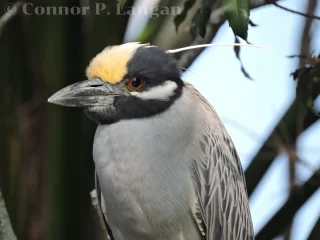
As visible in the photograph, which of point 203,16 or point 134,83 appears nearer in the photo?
point 203,16

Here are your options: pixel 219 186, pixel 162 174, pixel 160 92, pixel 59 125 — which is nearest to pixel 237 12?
pixel 160 92

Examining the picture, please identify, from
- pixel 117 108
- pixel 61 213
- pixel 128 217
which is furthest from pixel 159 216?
pixel 61 213

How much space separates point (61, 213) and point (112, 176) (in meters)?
0.88

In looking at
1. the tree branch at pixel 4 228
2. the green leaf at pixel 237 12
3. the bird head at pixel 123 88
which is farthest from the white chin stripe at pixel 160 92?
the tree branch at pixel 4 228

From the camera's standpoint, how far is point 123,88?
2.52 metres

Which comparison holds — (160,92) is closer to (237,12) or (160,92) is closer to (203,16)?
(203,16)

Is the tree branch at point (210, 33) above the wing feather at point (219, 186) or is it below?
above

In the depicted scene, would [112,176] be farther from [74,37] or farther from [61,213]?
[74,37]

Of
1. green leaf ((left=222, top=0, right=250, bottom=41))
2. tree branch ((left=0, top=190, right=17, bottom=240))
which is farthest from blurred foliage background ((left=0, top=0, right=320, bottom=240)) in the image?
tree branch ((left=0, top=190, right=17, bottom=240))

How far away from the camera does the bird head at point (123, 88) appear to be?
2.50 meters

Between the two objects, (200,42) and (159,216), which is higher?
(200,42)

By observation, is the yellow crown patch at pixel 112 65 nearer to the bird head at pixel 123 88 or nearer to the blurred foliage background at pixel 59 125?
the bird head at pixel 123 88

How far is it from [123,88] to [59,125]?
982 millimetres

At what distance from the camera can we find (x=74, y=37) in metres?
3.48
